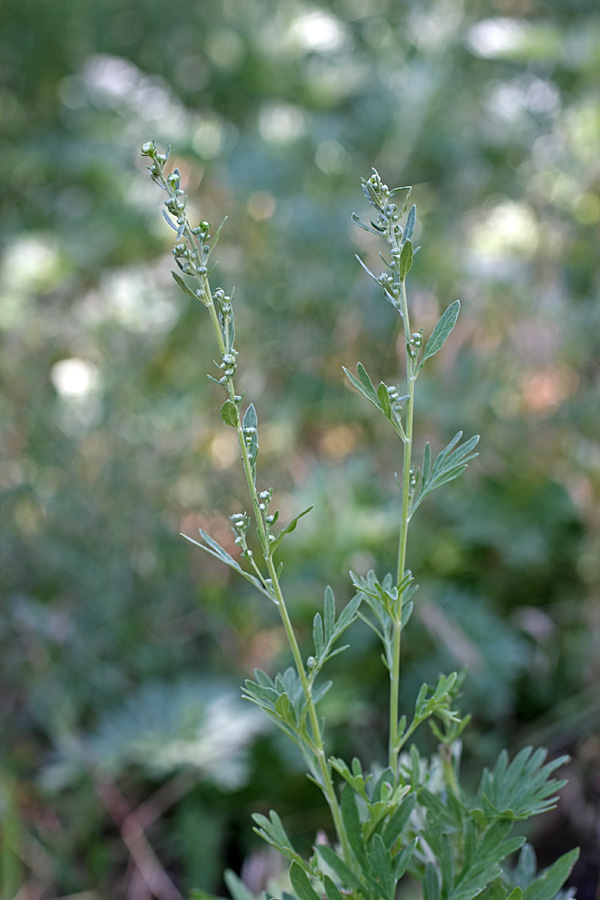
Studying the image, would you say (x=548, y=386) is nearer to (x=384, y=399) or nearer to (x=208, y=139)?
(x=208, y=139)

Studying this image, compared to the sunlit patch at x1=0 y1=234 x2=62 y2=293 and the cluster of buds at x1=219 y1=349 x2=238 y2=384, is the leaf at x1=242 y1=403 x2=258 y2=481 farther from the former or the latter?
the sunlit patch at x1=0 y1=234 x2=62 y2=293

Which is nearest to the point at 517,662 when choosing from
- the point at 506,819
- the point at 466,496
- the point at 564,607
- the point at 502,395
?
the point at 564,607

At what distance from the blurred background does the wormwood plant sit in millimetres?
675

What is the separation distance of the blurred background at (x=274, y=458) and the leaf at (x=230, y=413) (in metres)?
0.83

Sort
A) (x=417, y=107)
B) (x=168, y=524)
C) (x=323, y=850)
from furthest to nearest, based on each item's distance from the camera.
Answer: (x=417, y=107) < (x=168, y=524) < (x=323, y=850)

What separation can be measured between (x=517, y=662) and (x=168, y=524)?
71 cm

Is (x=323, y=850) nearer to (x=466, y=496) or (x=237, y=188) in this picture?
(x=466, y=496)

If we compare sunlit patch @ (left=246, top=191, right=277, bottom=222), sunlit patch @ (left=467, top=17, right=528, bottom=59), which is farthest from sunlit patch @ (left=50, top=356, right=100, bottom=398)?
sunlit patch @ (left=467, top=17, right=528, bottom=59)

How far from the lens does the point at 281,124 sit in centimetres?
277

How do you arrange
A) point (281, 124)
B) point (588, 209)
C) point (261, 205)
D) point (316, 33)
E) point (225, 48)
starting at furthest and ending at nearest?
1. point (225, 48)
2. point (316, 33)
3. point (281, 124)
4. point (261, 205)
5. point (588, 209)

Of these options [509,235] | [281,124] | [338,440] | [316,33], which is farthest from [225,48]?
[338,440]

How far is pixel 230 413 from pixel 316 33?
3.13 meters

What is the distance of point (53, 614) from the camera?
1.60m

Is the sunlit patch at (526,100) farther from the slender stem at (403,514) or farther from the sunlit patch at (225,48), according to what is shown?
the slender stem at (403,514)
